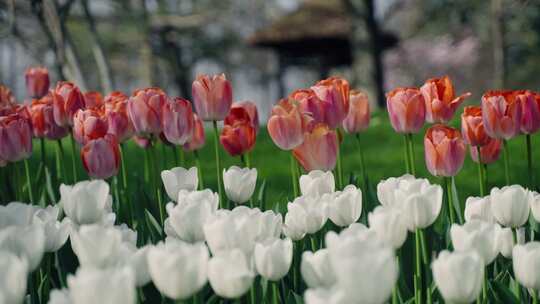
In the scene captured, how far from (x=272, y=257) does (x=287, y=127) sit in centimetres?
84

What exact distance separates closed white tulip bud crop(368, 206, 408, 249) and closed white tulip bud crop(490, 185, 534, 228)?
373 mm

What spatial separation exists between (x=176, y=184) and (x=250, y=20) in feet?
109

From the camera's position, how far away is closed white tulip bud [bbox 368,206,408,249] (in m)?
1.54

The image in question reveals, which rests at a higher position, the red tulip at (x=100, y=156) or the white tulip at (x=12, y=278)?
the red tulip at (x=100, y=156)

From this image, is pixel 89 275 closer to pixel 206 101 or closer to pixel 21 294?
pixel 21 294

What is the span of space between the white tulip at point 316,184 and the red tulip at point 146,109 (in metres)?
0.66

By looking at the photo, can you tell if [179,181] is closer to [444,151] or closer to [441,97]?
[444,151]

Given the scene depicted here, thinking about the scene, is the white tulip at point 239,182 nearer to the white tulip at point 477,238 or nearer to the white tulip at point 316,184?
the white tulip at point 316,184

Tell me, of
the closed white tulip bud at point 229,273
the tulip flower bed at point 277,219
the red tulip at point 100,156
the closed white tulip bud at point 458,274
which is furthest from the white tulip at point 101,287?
the red tulip at point 100,156

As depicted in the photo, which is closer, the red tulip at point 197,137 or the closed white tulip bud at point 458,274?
the closed white tulip bud at point 458,274

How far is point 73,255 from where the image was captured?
222cm

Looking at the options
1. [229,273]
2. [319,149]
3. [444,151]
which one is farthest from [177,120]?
[229,273]

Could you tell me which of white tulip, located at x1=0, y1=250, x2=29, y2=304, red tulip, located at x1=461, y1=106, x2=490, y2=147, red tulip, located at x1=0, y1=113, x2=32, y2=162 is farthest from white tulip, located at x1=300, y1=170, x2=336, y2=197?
red tulip, located at x1=0, y1=113, x2=32, y2=162

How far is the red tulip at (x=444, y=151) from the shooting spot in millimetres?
2146
